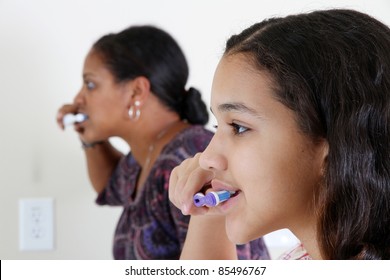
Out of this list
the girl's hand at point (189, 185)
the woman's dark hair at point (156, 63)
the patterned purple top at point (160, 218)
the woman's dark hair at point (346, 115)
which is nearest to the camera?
the woman's dark hair at point (346, 115)

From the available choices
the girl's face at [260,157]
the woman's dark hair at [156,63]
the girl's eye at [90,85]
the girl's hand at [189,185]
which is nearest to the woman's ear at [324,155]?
the girl's face at [260,157]

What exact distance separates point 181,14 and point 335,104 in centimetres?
63

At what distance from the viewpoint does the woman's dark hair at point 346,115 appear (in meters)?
0.58

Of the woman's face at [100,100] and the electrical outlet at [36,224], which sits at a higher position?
the woman's face at [100,100]

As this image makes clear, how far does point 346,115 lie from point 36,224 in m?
0.87

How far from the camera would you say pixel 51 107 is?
1.27m

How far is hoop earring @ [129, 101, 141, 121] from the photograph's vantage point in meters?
1.19

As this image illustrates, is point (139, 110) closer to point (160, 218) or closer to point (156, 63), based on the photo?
point (156, 63)

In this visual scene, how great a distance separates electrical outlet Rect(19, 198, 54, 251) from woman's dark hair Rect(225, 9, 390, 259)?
2.54 feet

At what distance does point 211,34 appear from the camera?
3.59 ft

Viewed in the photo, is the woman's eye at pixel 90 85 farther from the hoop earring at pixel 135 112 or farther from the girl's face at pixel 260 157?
the girl's face at pixel 260 157

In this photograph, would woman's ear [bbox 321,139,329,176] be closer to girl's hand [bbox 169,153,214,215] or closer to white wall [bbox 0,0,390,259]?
girl's hand [bbox 169,153,214,215]

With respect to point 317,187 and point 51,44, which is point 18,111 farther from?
point 317,187

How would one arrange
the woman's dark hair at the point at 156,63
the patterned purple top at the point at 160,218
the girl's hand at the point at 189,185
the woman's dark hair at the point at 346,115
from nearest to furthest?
the woman's dark hair at the point at 346,115 → the girl's hand at the point at 189,185 → the patterned purple top at the point at 160,218 → the woman's dark hair at the point at 156,63
